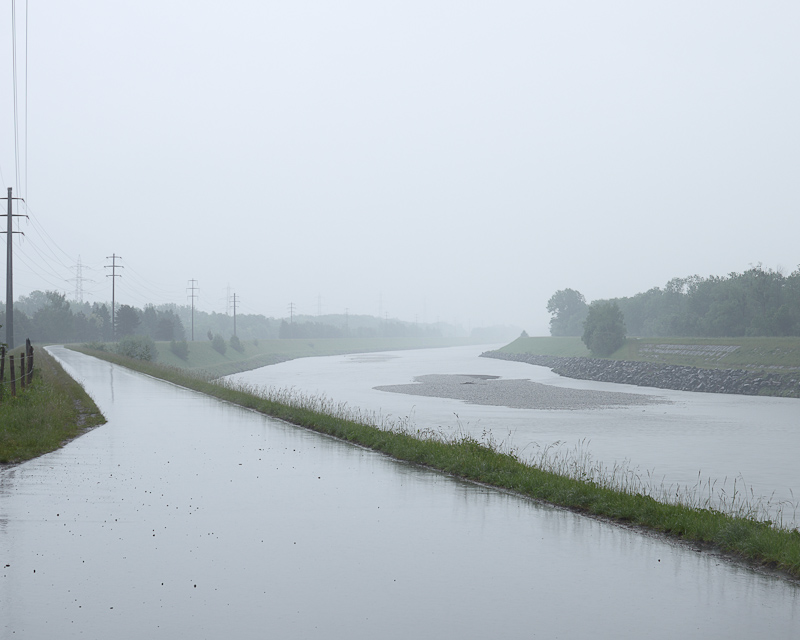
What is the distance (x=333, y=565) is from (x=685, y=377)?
6023 cm

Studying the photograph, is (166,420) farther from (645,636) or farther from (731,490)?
(645,636)

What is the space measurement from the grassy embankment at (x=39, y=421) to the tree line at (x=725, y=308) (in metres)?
80.8

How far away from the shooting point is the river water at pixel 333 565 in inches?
227

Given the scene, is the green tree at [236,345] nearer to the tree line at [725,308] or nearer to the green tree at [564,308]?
the tree line at [725,308]

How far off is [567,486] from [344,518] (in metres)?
3.65

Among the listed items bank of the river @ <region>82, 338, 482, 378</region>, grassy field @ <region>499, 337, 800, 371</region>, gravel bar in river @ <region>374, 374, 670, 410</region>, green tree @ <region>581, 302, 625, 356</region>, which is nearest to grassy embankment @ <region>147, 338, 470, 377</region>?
bank of the river @ <region>82, 338, 482, 378</region>

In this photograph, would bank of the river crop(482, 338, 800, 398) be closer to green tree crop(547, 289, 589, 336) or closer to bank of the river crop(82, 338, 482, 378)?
bank of the river crop(82, 338, 482, 378)

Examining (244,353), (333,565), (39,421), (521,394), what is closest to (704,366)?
(521,394)

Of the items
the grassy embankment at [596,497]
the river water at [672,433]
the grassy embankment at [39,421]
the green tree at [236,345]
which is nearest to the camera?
the grassy embankment at [596,497]

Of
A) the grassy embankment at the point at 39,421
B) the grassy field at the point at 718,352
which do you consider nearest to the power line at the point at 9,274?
the grassy embankment at the point at 39,421

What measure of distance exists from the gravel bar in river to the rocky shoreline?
8635 mm

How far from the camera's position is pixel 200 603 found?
613 cm

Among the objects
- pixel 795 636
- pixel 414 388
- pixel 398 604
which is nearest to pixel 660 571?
pixel 795 636

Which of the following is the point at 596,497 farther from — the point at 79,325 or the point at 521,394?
the point at 79,325
